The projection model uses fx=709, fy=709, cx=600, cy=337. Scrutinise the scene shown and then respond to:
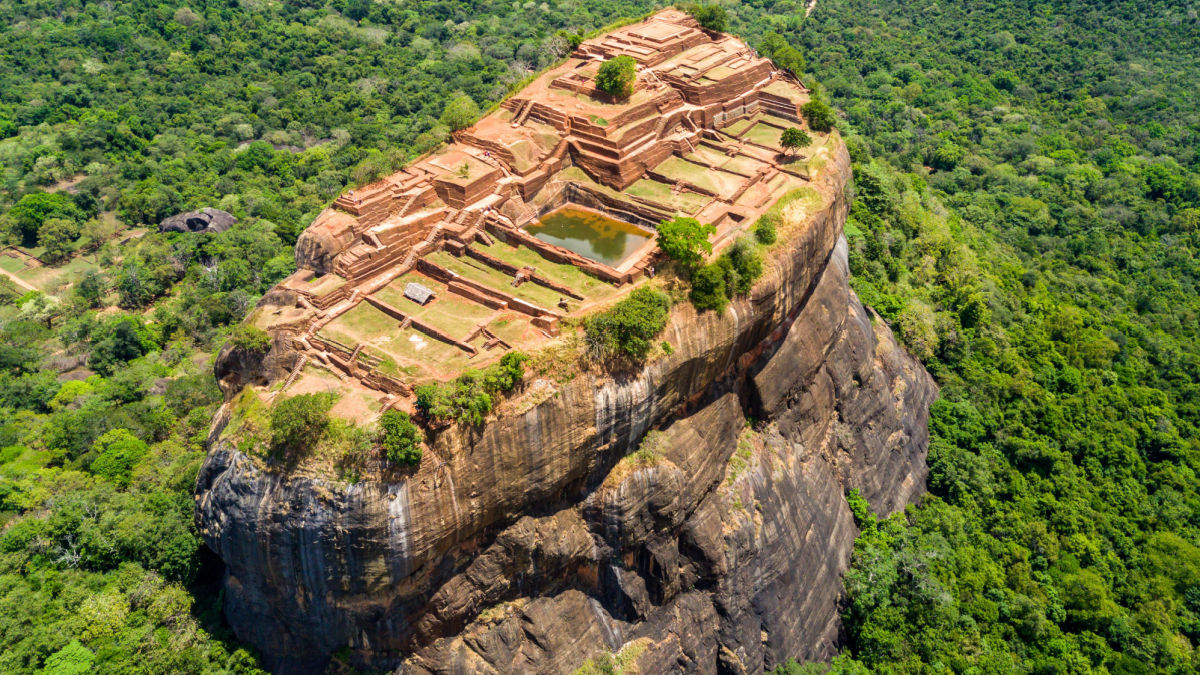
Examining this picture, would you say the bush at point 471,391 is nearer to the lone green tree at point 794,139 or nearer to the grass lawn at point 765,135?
the lone green tree at point 794,139

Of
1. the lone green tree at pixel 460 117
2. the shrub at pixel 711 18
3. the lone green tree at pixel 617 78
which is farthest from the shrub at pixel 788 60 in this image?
the lone green tree at pixel 460 117

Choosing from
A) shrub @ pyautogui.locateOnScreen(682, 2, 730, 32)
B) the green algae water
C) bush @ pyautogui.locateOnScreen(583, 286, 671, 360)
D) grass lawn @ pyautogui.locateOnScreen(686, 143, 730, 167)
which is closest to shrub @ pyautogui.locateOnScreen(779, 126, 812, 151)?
grass lawn @ pyautogui.locateOnScreen(686, 143, 730, 167)

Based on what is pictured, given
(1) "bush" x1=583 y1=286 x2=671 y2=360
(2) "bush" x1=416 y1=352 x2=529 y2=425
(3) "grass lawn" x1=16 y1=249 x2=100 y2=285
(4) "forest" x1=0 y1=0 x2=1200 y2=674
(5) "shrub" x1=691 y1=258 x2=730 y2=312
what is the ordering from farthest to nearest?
(3) "grass lawn" x1=16 y1=249 x2=100 y2=285, (4) "forest" x1=0 y1=0 x2=1200 y2=674, (5) "shrub" x1=691 y1=258 x2=730 y2=312, (1) "bush" x1=583 y1=286 x2=671 y2=360, (2) "bush" x1=416 y1=352 x2=529 y2=425

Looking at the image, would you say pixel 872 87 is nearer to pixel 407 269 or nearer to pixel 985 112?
pixel 985 112

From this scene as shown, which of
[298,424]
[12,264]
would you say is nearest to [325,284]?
[298,424]

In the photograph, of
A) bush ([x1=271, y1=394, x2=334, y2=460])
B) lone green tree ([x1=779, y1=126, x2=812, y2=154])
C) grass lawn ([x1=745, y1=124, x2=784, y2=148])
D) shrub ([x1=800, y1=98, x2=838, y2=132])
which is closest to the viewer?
bush ([x1=271, y1=394, x2=334, y2=460])

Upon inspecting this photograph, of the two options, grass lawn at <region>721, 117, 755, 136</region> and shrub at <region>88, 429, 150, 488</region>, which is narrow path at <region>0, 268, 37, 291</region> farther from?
grass lawn at <region>721, 117, 755, 136</region>

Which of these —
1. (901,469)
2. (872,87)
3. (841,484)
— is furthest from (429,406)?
(872,87)
